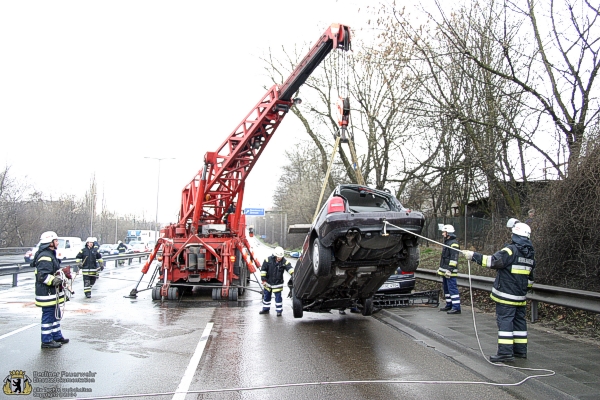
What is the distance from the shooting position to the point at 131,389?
5125mm

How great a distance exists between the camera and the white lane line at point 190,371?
4992 millimetres

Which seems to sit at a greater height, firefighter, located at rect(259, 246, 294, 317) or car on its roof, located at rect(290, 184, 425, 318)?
car on its roof, located at rect(290, 184, 425, 318)

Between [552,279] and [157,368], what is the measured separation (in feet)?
23.8

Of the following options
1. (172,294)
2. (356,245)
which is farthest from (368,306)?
(172,294)

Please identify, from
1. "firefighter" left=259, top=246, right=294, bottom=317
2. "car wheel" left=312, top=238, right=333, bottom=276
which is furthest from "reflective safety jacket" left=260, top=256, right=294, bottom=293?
"car wheel" left=312, top=238, right=333, bottom=276

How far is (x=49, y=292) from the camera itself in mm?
7348

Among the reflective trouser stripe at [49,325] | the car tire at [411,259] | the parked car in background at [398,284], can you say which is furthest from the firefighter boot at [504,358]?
the reflective trouser stripe at [49,325]

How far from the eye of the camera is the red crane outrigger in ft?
41.4

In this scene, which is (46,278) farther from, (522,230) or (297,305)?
(522,230)

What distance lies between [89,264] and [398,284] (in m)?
8.97

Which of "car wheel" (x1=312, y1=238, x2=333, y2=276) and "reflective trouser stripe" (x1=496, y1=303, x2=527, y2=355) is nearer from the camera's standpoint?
"reflective trouser stripe" (x1=496, y1=303, x2=527, y2=355)

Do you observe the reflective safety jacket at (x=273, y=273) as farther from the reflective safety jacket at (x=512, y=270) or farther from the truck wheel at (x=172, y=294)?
the reflective safety jacket at (x=512, y=270)

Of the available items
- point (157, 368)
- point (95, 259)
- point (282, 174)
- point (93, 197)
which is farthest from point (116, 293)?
point (93, 197)

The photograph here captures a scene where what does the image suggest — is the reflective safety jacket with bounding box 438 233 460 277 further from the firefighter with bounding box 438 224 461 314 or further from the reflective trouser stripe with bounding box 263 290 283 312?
the reflective trouser stripe with bounding box 263 290 283 312
